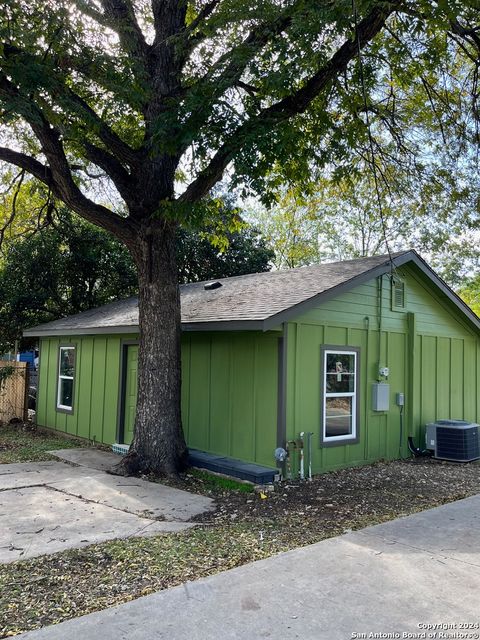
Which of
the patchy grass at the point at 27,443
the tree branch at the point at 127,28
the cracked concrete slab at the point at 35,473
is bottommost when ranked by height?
the patchy grass at the point at 27,443

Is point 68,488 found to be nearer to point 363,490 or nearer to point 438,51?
point 363,490

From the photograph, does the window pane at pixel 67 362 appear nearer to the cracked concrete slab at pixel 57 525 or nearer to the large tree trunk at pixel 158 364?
the large tree trunk at pixel 158 364

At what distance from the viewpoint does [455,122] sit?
29.9 ft

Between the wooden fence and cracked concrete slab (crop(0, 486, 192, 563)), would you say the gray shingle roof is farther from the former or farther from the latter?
cracked concrete slab (crop(0, 486, 192, 563))

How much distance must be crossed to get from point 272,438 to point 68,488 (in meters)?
3.02

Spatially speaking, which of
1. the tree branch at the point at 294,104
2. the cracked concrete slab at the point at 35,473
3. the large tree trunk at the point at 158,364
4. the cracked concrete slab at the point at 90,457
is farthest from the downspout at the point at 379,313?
the cracked concrete slab at the point at 35,473

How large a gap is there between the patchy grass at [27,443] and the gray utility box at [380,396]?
6.01 m

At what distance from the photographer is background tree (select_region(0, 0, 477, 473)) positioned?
275 inches

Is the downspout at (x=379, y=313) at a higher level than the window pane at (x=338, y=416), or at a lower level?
higher

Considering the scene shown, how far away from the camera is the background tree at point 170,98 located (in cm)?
699

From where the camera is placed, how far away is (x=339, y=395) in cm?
902

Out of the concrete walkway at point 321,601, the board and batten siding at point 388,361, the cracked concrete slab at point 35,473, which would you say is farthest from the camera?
the board and batten siding at point 388,361

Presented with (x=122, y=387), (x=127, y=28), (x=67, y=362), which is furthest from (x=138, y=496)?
(x=67, y=362)

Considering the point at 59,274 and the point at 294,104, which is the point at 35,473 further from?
the point at 59,274
